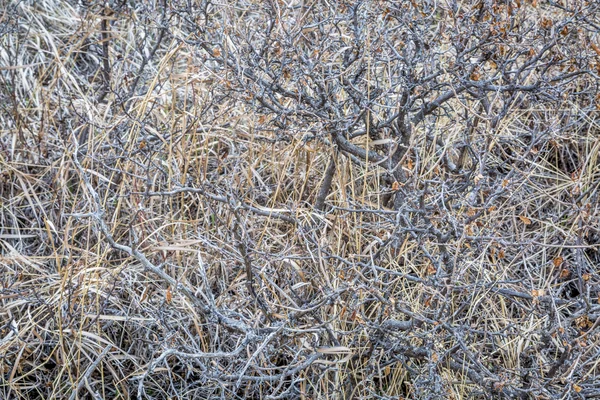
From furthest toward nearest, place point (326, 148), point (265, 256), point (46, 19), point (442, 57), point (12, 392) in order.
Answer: point (46, 19), point (442, 57), point (326, 148), point (12, 392), point (265, 256)

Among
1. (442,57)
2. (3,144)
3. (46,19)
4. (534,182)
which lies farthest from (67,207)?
(534,182)

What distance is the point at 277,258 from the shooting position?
271 cm

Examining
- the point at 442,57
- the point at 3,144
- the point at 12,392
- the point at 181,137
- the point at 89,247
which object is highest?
the point at 442,57

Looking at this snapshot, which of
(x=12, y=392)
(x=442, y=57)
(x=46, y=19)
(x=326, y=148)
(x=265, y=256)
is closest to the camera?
(x=265, y=256)

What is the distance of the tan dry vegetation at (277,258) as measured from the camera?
2.57 m

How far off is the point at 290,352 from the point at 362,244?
1.80 ft

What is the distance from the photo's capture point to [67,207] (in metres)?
3.35

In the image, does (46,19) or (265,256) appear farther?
(46,19)

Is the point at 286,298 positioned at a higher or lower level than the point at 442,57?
lower

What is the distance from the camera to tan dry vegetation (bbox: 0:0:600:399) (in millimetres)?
2566

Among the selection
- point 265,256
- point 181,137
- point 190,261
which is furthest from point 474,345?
point 181,137

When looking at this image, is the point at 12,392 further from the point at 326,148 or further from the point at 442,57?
the point at 442,57

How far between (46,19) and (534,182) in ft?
8.43

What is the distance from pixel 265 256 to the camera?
9.05ft
